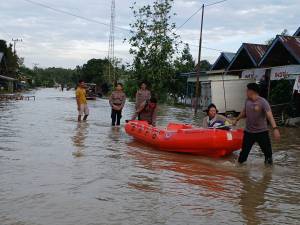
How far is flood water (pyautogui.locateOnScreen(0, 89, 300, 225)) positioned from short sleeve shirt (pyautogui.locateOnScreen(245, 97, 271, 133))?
76 centimetres

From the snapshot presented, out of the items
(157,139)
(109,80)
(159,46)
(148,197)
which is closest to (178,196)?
(148,197)

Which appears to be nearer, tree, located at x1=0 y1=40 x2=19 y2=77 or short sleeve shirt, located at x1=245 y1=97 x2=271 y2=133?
short sleeve shirt, located at x1=245 y1=97 x2=271 y2=133

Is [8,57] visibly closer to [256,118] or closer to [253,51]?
[253,51]

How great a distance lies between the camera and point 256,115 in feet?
27.3

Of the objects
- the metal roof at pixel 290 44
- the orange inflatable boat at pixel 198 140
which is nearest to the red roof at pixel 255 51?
the metal roof at pixel 290 44

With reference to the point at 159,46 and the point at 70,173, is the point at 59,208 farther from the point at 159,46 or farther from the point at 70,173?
the point at 159,46

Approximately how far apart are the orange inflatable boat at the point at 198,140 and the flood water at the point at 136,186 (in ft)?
0.63

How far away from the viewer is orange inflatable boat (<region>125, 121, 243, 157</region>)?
9406 millimetres

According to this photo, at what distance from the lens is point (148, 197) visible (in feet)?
20.0

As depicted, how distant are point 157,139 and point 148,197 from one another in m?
4.50

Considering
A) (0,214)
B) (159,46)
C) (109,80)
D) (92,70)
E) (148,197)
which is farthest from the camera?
(92,70)

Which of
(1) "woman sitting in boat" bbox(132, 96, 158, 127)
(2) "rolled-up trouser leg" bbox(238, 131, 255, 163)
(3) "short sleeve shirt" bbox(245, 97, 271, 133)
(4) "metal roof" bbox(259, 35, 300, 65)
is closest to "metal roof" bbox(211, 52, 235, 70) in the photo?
(4) "metal roof" bbox(259, 35, 300, 65)

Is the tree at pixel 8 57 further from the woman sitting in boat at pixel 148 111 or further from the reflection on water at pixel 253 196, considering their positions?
the reflection on water at pixel 253 196

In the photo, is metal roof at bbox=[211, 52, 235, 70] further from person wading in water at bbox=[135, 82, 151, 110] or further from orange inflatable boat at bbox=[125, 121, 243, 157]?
orange inflatable boat at bbox=[125, 121, 243, 157]
